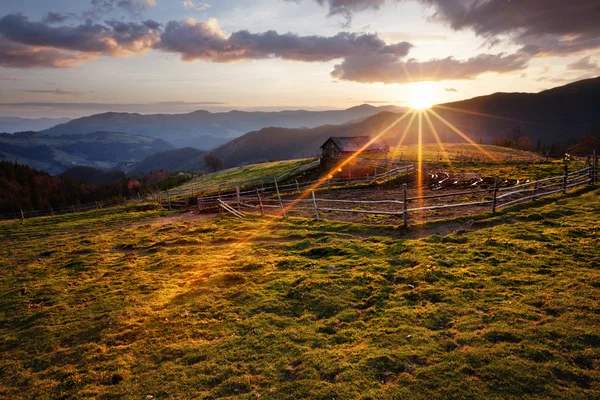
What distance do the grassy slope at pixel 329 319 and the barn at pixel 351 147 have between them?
170ft

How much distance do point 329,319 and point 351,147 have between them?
6091 cm

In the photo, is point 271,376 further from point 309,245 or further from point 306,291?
point 309,245

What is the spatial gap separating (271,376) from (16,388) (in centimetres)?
563

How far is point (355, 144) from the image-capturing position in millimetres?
67562

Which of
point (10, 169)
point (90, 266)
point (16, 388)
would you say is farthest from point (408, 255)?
point (10, 169)

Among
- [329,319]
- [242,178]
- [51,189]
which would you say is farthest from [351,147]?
[51,189]

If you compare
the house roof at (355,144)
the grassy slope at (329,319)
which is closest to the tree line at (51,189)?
the house roof at (355,144)

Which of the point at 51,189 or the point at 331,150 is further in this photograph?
the point at 51,189

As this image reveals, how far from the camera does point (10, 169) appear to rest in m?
118

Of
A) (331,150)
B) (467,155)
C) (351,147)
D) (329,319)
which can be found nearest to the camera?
(329,319)

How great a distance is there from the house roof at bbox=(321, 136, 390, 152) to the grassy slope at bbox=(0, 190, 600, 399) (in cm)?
5241

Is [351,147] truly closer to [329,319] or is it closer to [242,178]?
[242,178]

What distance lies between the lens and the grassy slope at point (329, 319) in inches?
233

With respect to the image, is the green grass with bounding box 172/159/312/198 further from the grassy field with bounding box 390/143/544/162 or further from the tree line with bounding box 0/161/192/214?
the tree line with bounding box 0/161/192/214
